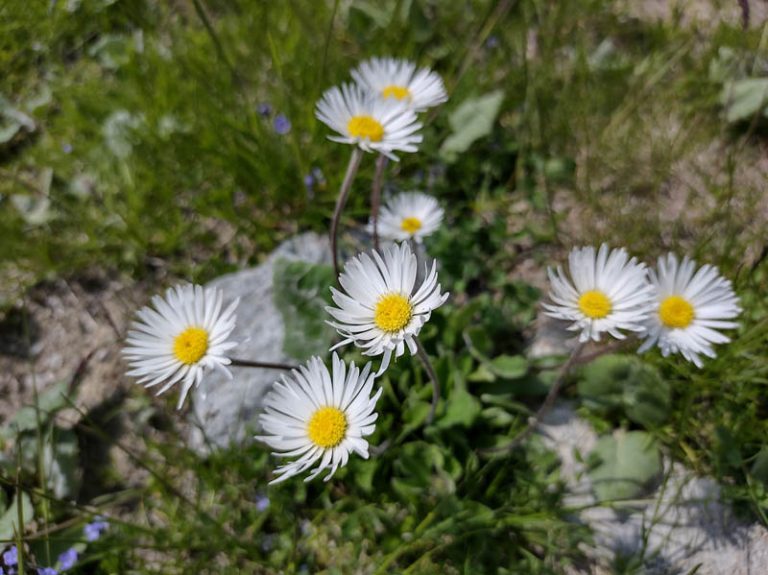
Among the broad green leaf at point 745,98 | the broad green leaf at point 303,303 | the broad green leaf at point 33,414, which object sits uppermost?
the broad green leaf at point 745,98

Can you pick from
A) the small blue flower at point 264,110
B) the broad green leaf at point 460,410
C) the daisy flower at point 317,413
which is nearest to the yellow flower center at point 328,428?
the daisy flower at point 317,413

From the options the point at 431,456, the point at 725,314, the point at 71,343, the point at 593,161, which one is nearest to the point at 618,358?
the point at 725,314

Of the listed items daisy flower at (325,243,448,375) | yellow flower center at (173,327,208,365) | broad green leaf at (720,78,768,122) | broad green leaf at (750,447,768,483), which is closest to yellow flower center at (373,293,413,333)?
daisy flower at (325,243,448,375)

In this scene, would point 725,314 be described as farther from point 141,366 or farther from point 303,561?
point 141,366

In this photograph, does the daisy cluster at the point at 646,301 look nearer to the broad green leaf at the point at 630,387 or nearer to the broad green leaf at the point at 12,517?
the broad green leaf at the point at 630,387

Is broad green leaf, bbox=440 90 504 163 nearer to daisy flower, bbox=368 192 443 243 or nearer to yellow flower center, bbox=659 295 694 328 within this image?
daisy flower, bbox=368 192 443 243

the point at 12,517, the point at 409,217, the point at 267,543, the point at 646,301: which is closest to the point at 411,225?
the point at 409,217
